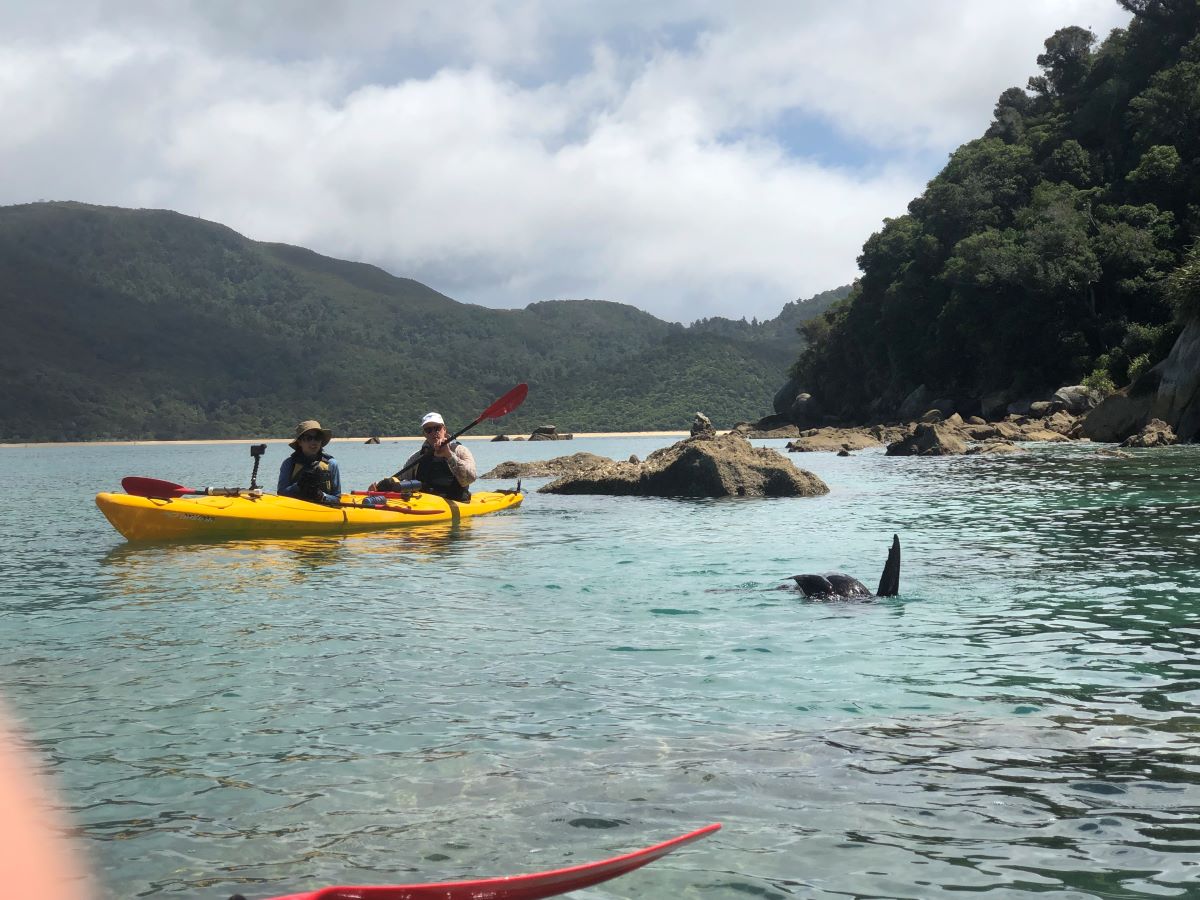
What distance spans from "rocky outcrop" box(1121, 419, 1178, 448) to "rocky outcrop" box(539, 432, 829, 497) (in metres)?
14.3

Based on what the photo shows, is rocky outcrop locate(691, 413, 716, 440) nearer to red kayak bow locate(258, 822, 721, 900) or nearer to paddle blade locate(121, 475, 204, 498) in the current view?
paddle blade locate(121, 475, 204, 498)

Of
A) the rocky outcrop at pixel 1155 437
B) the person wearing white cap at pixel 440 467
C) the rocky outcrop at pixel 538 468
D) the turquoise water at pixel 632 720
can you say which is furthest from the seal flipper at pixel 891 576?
the rocky outcrop at pixel 1155 437

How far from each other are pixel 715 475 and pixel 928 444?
54.7 ft

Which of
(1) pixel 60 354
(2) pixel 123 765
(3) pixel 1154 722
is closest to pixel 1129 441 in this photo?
(3) pixel 1154 722

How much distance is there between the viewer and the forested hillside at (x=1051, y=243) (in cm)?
4831

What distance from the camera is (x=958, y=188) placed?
6116 cm

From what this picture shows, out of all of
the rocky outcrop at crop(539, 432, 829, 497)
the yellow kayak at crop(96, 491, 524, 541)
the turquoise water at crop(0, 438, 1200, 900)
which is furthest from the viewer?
the rocky outcrop at crop(539, 432, 829, 497)

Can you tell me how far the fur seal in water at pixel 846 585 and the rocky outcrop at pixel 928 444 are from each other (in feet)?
87.6

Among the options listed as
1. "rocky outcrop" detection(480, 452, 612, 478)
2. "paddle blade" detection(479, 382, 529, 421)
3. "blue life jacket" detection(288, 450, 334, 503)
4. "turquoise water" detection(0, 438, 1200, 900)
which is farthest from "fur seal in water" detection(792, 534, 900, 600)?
"rocky outcrop" detection(480, 452, 612, 478)

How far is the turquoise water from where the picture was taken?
11.6 feet

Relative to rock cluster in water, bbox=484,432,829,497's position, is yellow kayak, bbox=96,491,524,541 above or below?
below

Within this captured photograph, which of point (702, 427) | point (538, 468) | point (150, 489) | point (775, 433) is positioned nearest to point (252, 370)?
point (775, 433)

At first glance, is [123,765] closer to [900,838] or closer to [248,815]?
[248,815]

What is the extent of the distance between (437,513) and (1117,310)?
43896 millimetres
